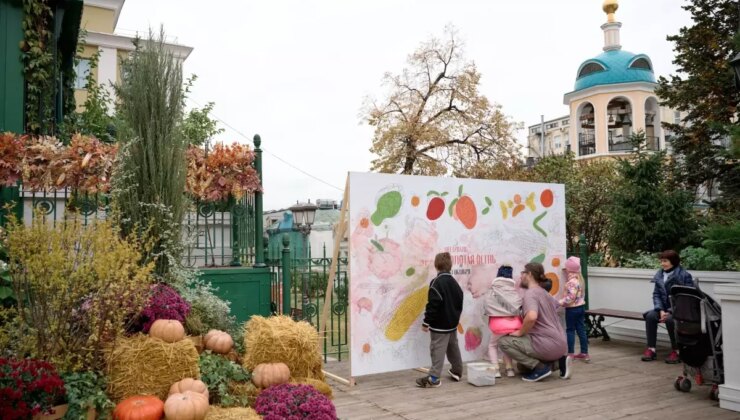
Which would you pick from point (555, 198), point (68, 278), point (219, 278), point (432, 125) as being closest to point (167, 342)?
point (68, 278)

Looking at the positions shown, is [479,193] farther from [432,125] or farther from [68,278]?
[432,125]

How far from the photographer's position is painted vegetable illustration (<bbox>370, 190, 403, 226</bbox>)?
24.3 ft

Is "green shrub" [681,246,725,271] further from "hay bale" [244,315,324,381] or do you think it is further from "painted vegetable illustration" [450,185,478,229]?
"hay bale" [244,315,324,381]

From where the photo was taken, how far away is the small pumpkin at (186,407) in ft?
14.1

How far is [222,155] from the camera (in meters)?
6.97

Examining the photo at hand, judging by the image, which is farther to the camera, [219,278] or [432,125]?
[432,125]

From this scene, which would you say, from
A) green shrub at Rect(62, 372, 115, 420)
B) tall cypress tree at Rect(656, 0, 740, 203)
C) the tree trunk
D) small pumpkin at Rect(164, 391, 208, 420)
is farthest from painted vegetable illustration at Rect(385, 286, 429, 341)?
the tree trunk

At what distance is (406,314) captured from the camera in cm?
764

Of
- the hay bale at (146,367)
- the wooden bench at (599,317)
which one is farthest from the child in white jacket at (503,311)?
the hay bale at (146,367)

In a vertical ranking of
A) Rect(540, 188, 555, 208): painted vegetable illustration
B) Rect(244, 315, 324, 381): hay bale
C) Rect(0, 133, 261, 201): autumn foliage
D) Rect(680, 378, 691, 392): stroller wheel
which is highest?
Rect(0, 133, 261, 201): autumn foliage

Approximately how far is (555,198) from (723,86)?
8.98 meters

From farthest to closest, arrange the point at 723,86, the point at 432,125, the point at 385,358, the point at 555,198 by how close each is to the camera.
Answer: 1. the point at 432,125
2. the point at 723,86
3. the point at 555,198
4. the point at 385,358

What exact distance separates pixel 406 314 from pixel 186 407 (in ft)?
12.6

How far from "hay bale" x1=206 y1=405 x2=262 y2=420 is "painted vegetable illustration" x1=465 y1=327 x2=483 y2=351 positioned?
4313 millimetres
